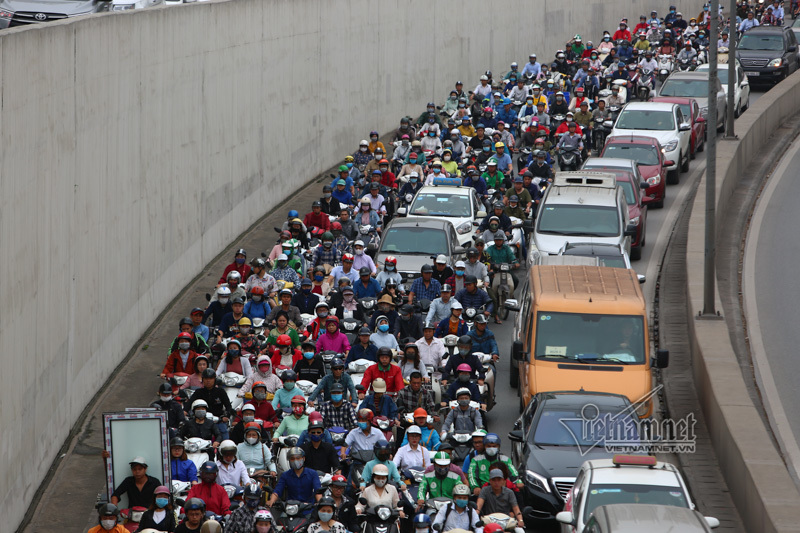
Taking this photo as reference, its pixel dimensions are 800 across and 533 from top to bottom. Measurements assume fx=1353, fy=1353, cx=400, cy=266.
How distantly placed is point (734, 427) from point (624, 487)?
3.62 metres

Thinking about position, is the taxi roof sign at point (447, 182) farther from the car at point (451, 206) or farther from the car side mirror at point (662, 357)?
the car side mirror at point (662, 357)

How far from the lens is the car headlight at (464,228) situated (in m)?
26.2

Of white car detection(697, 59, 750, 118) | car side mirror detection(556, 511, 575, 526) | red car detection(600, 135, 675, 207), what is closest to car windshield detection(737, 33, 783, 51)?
white car detection(697, 59, 750, 118)

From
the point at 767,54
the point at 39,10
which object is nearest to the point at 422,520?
the point at 39,10

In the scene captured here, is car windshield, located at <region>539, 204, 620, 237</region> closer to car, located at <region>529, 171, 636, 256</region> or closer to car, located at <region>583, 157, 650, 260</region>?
car, located at <region>529, 171, 636, 256</region>

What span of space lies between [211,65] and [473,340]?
32.9 feet

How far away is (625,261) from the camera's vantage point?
22.0 meters

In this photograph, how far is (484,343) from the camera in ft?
64.2

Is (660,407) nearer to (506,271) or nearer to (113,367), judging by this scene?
(506,271)

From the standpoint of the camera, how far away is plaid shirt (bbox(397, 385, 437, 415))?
1812 centimetres

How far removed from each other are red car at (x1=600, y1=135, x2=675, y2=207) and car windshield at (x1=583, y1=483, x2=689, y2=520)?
17.5m

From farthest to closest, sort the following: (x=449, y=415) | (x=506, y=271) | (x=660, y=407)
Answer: (x=506, y=271) < (x=660, y=407) < (x=449, y=415)

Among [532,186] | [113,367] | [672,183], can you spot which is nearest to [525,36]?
[672,183]

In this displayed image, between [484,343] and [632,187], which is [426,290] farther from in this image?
[632,187]
